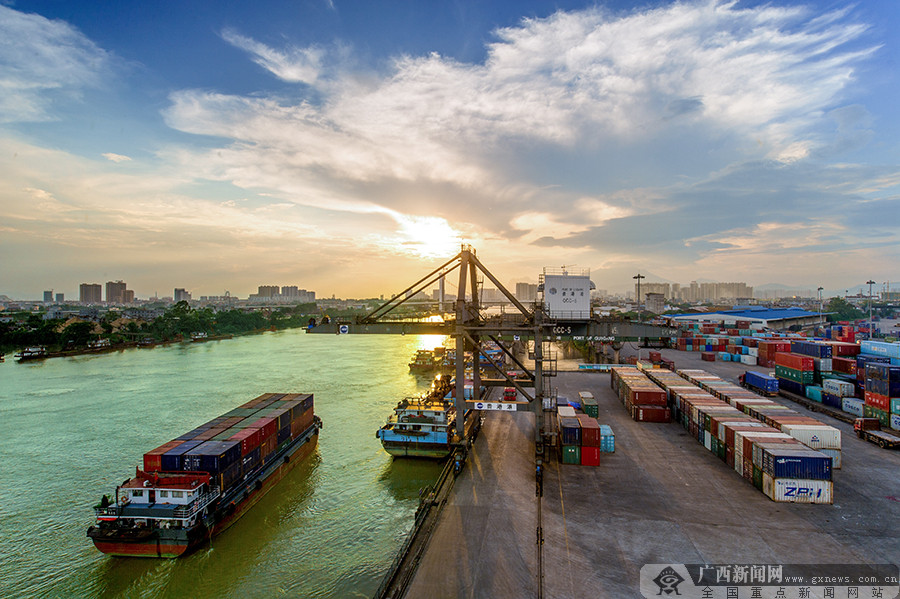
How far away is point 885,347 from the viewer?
3266cm

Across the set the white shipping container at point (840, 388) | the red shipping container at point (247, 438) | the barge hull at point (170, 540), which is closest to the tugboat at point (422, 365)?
the red shipping container at point (247, 438)

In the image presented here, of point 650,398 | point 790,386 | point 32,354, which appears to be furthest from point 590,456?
point 32,354

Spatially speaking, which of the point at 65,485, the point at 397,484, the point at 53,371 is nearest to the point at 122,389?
the point at 53,371

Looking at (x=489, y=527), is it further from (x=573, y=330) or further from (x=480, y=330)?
(x=573, y=330)

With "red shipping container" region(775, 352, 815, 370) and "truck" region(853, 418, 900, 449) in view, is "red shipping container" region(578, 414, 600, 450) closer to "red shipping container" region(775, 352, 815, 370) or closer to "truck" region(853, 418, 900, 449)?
"truck" region(853, 418, 900, 449)

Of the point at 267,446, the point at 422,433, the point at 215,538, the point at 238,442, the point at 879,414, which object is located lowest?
the point at 215,538

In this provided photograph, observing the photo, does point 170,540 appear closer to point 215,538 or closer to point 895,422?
point 215,538

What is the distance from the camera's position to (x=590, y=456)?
66.9 feet

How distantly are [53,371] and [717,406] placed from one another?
79.4m

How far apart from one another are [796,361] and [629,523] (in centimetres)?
3159

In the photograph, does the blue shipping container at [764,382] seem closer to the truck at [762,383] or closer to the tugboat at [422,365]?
the truck at [762,383]

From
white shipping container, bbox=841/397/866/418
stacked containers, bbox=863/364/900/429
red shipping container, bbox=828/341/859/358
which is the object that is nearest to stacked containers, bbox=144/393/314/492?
stacked containers, bbox=863/364/900/429

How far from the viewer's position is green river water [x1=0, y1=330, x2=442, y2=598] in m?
14.8

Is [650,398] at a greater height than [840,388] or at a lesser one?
lesser
